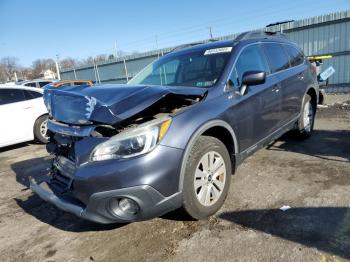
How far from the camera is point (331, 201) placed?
354 centimetres

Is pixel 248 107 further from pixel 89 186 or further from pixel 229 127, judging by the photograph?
pixel 89 186

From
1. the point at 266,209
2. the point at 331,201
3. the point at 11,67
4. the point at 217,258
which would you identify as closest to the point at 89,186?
the point at 217,258

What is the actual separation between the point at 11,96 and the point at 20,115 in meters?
0.51

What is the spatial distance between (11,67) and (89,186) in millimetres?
80117

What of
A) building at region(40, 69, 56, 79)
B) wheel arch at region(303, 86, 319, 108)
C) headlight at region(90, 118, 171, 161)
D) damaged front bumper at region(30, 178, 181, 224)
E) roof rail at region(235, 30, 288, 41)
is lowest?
building at region(40, 69, 56, 79)

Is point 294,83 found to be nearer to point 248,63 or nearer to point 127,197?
point 248,63

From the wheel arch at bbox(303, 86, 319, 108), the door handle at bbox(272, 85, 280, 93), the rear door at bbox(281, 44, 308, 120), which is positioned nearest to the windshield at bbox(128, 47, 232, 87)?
the door handle at bbox(272, 85, 280, 93)

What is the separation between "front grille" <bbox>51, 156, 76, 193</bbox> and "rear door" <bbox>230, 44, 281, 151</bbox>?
1.76m

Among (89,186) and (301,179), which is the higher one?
(89,186)

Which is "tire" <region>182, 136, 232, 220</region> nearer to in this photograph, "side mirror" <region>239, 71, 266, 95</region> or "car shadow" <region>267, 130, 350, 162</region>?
"side mirror" <region>239, 71, 266, 95</region>

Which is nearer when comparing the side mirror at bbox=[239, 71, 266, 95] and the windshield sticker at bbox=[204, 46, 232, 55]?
the side mirror at bbox=[239, 71, 266, 95]

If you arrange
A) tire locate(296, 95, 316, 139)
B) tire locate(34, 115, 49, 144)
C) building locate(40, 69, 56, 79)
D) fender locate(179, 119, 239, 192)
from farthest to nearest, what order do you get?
building locate(40, 69, 56, 79) < tire locate(34, 115, 49, 144) < tire locate(296, 95, 316, 139) < fender locate(179, 119, 239, 192)

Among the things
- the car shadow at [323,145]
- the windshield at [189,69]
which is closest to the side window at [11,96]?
the windshield at [189,69]

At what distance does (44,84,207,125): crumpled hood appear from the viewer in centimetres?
302
